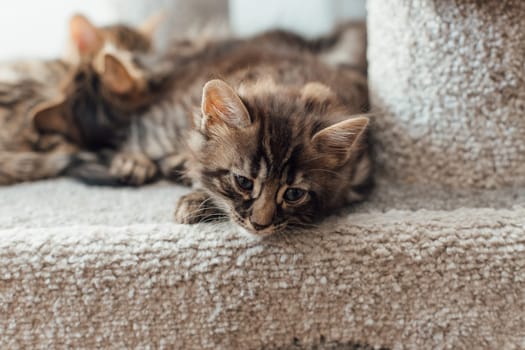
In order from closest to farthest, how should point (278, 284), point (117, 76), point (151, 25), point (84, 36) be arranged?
point (278, 284), point (117, 76), point (84, 36), point (151, 25)

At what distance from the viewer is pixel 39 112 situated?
A: 5.25 feet

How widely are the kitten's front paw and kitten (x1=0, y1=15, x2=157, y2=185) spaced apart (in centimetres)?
55

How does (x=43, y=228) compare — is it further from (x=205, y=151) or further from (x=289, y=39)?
(x=289, y=39)

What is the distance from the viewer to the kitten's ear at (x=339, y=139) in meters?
1.06

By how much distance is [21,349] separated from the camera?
1.04m

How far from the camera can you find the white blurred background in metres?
1.94

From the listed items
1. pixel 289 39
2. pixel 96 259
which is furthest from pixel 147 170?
pixel 289 39

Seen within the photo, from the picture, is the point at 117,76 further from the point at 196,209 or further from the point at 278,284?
the point at 278,284

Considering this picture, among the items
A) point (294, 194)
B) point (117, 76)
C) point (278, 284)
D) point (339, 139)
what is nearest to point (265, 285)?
point (278, 284)

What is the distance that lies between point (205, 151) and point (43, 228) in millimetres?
386

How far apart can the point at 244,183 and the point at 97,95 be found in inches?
30.3

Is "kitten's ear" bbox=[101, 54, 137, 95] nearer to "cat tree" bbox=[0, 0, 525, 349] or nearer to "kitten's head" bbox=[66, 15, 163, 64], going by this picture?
"kitten's head" bbox=[66, 15, 163, 64]

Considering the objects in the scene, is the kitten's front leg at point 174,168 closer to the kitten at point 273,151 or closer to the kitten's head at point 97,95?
the kitten at point 273,151

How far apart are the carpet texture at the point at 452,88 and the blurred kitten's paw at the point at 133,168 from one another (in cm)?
68
